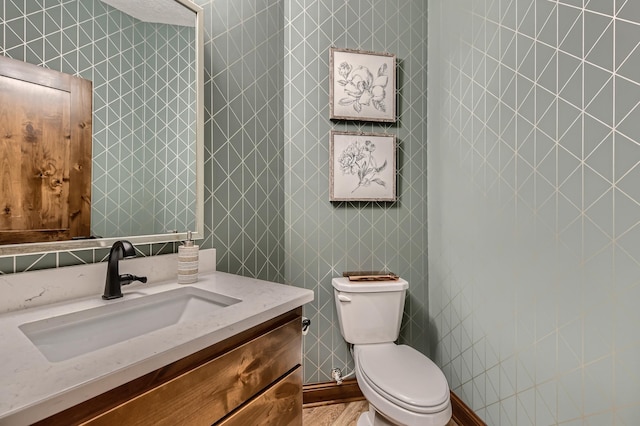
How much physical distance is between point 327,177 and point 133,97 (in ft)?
3.39

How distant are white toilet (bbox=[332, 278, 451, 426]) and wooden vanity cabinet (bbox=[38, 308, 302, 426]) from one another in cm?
46

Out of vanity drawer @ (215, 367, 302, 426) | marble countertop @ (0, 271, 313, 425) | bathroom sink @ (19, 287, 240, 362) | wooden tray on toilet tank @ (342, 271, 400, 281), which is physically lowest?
vanity drawer @ (215, 367, 302, 426)

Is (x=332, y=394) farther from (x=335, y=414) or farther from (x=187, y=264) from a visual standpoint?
(x=187, y=264)

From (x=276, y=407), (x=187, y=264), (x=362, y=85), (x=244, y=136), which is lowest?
(x=276, y=407)

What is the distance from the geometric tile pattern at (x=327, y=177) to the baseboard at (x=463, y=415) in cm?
37

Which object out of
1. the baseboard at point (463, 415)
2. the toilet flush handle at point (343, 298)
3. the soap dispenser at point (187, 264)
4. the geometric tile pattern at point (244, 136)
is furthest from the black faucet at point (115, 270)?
the baseboard at point (463, 415)

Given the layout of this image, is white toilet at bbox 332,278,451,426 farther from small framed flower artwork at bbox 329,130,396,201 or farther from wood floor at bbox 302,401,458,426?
small framed flower artwork at bbox 329,130,396,201

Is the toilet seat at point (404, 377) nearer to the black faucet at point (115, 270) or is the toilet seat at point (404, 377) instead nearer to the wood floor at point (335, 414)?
the wood floor at point (335, 414)

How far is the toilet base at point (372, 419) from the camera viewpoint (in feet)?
4.68

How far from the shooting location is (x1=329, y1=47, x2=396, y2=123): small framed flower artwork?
5.81 feet

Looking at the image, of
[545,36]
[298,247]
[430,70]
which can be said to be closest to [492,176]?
[545,36]

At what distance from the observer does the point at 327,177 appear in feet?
5.91

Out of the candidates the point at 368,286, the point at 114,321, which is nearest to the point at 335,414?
the point at 368,286

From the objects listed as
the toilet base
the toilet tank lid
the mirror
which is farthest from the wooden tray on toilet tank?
the mirror
